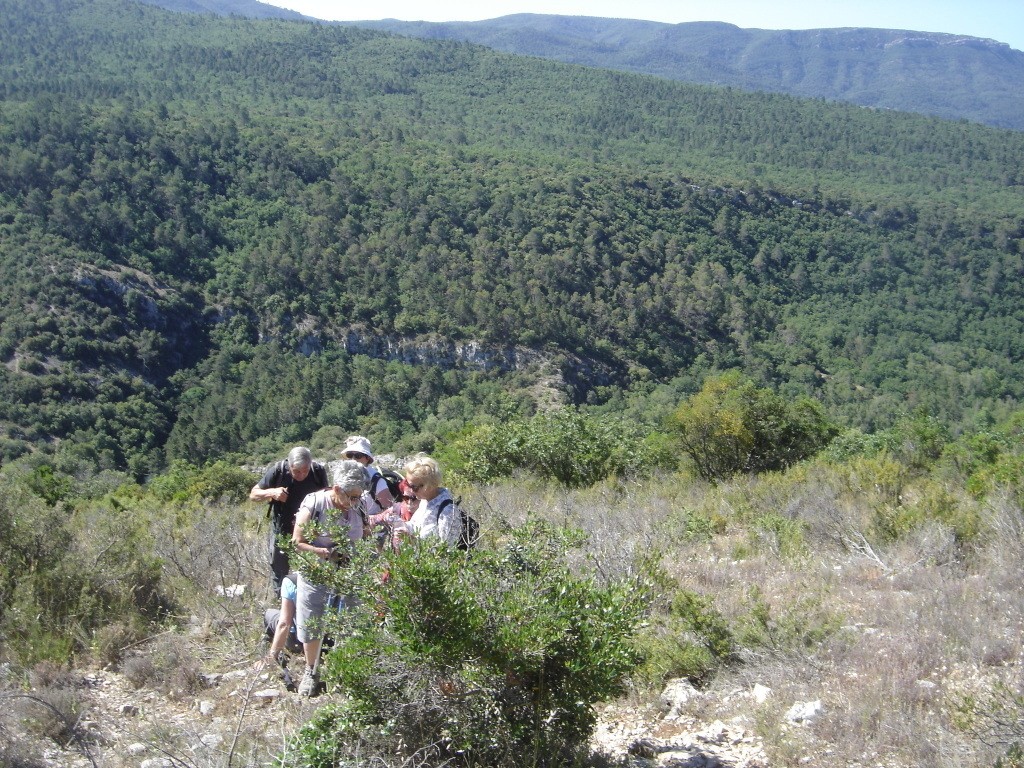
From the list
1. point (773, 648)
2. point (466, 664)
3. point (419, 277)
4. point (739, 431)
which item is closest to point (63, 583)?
point (466, 664)

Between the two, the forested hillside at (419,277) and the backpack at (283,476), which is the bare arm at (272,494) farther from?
the forested hillside at (419,277)

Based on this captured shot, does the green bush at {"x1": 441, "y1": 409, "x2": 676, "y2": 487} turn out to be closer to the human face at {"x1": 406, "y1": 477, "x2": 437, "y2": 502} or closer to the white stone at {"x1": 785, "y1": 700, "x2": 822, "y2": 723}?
the human face at {"x1": 406, "y1": 477, "x2": 437, "y2": 502}

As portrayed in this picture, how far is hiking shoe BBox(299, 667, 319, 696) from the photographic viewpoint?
3.50 m

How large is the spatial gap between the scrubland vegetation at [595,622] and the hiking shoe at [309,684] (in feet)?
1.94

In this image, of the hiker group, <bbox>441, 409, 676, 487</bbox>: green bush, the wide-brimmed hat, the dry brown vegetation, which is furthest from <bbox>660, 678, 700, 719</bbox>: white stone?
<bbox>441, 409, 676, 487</bbox>: green bush

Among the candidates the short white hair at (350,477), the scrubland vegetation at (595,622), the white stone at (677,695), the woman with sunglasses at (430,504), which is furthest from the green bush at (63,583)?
the white stone at (677,695)

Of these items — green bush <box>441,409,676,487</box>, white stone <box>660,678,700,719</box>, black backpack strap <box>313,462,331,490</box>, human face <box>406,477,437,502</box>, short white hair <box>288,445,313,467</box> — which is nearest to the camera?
white stone <box>660,678,700,719</box>

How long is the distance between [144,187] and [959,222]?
58229 millimetres

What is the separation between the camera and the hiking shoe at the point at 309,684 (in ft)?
11.5

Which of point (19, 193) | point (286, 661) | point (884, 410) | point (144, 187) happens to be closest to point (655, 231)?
point (884, 410)

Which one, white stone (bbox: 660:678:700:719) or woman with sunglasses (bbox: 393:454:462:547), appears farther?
woman with sunglasses (bbox: 393:454:462:547)

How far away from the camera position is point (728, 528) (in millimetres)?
6703

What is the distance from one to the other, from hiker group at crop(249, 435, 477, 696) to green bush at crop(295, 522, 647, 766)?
619 mm

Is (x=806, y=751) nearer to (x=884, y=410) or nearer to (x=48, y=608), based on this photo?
(x=48, y=608)
